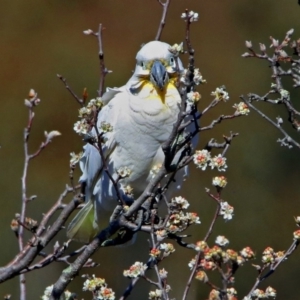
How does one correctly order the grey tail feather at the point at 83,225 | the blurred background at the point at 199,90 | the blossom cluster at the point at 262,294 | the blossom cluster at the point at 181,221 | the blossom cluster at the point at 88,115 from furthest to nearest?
the blurred background at the point at 199,90, the grey tail feather at the point at 83,225, the blossom cluster at the point at 181,221, the blossom cluster at the point at 88,115, the blossom cluster at the point at 262,294

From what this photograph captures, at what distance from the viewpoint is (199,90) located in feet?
17.9

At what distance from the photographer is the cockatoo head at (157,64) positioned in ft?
8.08

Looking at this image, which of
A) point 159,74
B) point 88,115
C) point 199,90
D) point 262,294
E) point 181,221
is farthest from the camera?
point 199,90

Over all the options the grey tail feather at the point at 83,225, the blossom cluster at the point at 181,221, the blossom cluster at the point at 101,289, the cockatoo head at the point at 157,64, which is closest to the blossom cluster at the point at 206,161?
the blossom cluster at the point at 181,221

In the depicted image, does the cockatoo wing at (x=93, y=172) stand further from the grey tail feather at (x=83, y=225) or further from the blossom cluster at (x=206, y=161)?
the blossom cluster at (x=206, y=161)

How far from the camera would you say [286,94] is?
198 cm

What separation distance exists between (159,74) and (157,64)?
33 millimetres

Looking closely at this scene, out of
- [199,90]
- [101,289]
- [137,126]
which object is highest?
[199,90]

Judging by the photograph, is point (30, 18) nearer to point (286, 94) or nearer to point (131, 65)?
point (131, 65)

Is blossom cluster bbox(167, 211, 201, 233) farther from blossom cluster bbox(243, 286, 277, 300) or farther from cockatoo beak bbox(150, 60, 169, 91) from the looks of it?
cockatoo beak bbox(150, 60, 169, 91)

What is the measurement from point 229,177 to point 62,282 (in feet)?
12.6

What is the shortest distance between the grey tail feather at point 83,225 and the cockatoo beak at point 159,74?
1.83 feet

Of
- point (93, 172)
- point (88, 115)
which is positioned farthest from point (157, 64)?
point (88, 115)

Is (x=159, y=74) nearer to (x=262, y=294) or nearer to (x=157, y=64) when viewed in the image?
(x=157, y=64)
